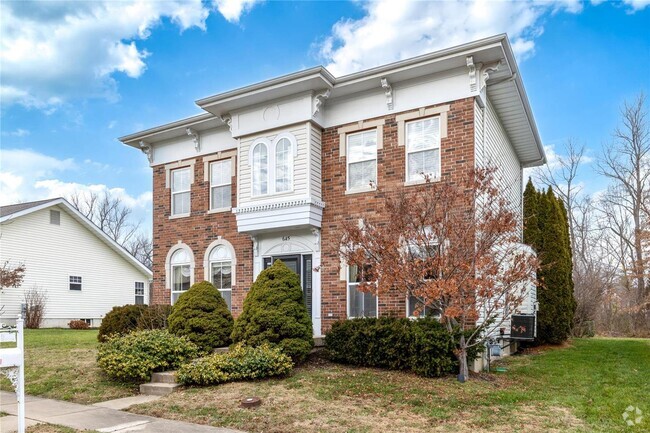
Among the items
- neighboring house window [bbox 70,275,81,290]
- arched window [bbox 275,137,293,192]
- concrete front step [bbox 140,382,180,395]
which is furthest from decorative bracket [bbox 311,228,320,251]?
neighboring house window [bbox 70,275,81,290]

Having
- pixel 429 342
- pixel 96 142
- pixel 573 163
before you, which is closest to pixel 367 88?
pixel 429 342

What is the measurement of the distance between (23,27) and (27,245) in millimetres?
14252

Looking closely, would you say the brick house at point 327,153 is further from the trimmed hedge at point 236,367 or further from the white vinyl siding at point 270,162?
the trimmed hedge at point 236,367

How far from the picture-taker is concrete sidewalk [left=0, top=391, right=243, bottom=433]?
620 centimetres

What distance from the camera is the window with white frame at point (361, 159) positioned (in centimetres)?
1180

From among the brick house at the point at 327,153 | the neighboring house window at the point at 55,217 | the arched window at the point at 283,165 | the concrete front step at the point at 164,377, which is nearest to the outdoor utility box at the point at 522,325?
the brick house at the point at 327,153

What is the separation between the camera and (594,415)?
6.54 m

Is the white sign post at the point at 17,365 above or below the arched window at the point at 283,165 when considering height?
below

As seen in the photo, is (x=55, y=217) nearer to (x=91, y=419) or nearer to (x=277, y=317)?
(x=277, y=317)

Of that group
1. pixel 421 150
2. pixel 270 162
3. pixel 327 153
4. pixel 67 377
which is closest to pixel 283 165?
pixel 270 162

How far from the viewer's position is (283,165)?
40.4ft

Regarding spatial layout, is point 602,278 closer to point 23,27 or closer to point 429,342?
point 429,342

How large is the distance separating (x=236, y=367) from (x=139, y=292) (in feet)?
71.9

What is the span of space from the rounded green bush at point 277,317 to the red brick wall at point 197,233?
307cm
